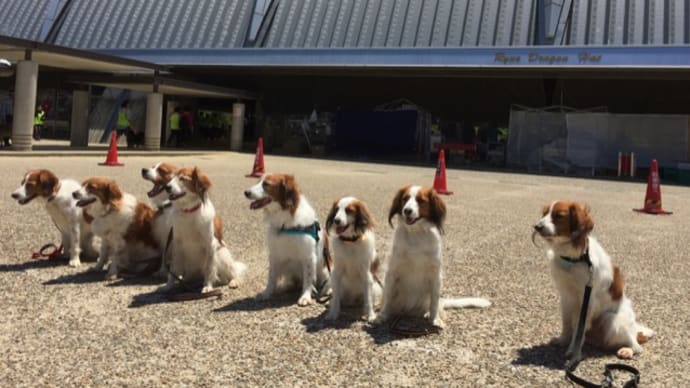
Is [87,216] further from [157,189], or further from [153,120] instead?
[153,120]

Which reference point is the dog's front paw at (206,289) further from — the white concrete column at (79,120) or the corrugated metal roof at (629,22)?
the corrugated metal roof at (629,22)

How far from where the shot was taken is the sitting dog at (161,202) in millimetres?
5078

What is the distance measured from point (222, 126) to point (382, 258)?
31293 mm

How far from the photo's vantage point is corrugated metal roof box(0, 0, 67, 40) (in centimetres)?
3766

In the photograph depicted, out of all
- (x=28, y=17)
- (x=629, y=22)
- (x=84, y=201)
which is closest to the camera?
(x=84, y=201)

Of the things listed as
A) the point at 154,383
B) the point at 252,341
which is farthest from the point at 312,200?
the point at 154,383

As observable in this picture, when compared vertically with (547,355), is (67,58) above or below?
above

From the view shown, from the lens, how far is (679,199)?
1596 cm

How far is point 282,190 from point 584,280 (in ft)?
7.60

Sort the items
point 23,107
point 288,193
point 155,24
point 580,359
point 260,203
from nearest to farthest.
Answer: point 580,359 → point 260,203 → point 288,193 → point 23,107 → point 155,24

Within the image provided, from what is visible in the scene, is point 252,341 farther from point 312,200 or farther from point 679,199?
point 679,199

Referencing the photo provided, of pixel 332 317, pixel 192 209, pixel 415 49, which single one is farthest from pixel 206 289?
pixel 415 49

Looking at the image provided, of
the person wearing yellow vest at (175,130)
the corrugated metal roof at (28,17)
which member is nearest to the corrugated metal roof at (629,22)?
the person wearing yellow vest at (175,130)

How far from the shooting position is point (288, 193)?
4566 mm
